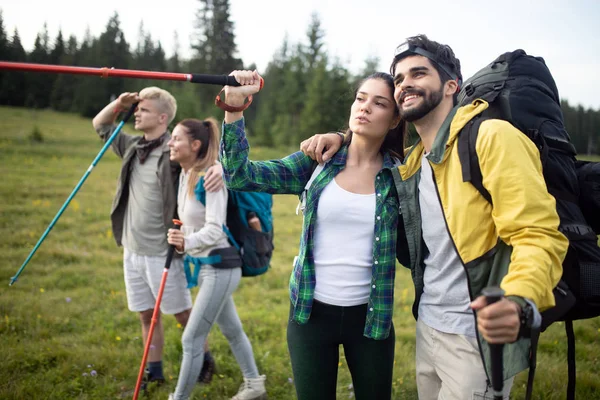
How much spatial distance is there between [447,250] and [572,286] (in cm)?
64

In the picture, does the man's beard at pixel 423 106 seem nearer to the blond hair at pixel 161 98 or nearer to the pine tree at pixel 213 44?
the blond hair at pixel 161 98

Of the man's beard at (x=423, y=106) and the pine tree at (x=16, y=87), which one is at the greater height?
the pine tree at (x=16, y=87)

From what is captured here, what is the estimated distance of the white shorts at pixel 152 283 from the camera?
4.62m

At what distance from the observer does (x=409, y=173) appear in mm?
2816

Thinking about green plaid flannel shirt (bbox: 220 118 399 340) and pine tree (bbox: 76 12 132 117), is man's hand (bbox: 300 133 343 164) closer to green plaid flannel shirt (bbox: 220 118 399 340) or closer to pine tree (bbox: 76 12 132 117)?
green plaid flannel shirt (bbox: 220 118 399 340)

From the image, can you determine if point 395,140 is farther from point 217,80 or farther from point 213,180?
point 213,180

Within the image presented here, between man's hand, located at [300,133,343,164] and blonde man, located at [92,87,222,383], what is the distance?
6.77ft

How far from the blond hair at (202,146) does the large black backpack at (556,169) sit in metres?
2.67

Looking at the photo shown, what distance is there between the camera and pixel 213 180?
409cm

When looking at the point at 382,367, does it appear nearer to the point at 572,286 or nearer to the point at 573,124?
the point at 572,286

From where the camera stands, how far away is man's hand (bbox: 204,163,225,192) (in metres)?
4.09

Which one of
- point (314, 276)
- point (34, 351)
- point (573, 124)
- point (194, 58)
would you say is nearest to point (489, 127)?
point (314, 276)

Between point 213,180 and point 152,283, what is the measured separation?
4.59ft

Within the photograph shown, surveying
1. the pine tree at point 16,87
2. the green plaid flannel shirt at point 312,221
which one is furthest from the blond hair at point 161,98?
the pine tree at point 16,87
